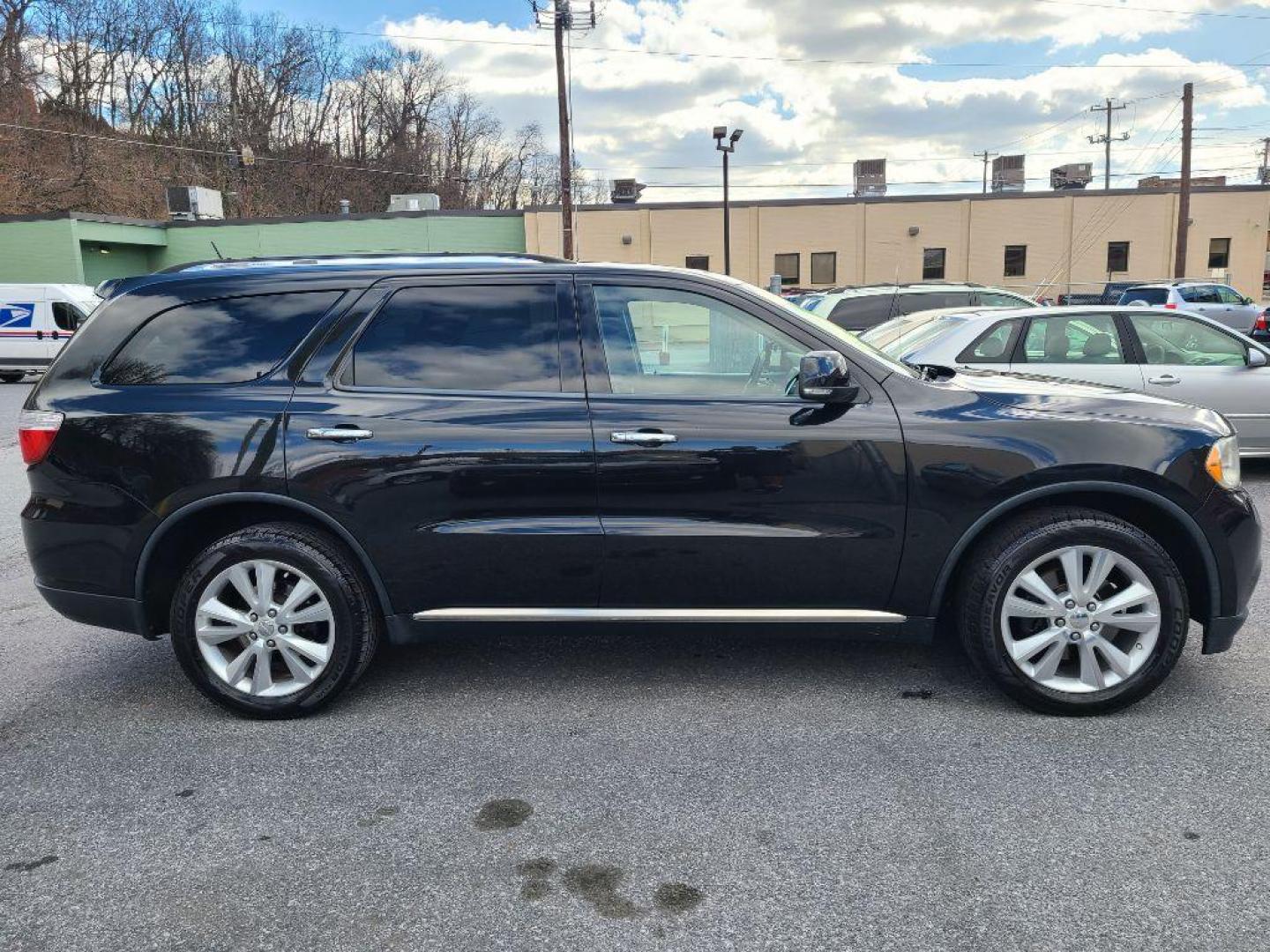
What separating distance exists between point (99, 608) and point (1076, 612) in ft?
12.7

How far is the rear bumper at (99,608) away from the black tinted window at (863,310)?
11979 millimetres

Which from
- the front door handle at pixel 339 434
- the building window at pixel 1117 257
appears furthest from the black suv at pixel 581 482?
the building window at pixel 1117 257

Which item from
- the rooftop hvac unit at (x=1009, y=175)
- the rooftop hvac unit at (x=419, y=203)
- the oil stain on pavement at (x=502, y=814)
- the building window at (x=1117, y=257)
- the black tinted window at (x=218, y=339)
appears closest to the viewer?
the oil stain on pavement at (x=502, y=814)

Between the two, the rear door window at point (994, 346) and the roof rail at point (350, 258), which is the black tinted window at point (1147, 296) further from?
the roof rail at point (350, 258)

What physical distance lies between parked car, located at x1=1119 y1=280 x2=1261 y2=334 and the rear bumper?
22.0 m

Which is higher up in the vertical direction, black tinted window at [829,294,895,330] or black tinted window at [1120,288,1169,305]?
black tinted window at [1120,288,1169,305]

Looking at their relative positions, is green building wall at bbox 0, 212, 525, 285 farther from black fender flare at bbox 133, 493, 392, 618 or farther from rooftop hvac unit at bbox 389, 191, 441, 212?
black fender flare at bbox 133, 493, 392, 618

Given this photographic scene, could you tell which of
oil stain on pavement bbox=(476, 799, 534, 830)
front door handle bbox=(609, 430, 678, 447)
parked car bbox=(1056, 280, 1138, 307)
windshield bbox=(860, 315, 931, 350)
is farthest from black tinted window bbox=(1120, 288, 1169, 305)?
oil stain on pavement bbox=(476, 799, 534, 830)

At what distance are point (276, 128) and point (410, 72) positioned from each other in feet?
48.1

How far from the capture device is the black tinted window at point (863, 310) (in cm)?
1415

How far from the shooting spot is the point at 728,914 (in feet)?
7.89

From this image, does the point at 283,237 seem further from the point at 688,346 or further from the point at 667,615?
the point at 667,615

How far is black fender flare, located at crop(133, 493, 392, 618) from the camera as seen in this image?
3547 millimetres

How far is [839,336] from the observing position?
12.0 ft
